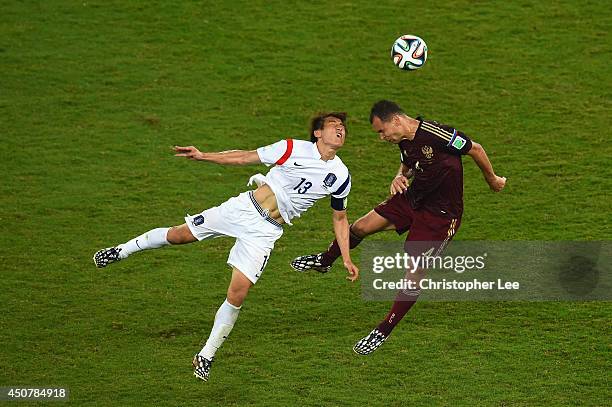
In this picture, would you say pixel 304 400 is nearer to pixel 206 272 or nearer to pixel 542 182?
pixel 206 272

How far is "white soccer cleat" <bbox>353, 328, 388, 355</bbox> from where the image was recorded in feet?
40.7

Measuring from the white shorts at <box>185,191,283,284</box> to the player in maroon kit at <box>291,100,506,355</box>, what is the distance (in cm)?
133

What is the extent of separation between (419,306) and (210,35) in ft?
25.8

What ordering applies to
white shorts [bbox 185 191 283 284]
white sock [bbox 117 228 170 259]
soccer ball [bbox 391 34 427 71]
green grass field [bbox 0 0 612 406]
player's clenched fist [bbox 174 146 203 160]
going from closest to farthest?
player's clenched fist [bbox 174 146 203 160]
white shorts [bbox 185 191 283 284]
white sock [bbox 117 228 170 259]
green grass field [bbox 0 0 612 406]
soccer ball [bbox 391 34 427 71]

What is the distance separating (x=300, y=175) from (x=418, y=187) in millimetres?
1391

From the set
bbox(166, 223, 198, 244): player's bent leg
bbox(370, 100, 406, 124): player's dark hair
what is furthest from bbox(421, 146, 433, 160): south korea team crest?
bbox(166, 223, 198, 244): player's bent leg

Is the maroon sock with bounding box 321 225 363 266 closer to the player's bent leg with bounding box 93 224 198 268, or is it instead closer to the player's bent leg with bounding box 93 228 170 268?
the player's bent leg with bounding box 93 224 198 268

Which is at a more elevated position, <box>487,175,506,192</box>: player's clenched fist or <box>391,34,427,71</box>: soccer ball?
<box>391,34,427,71</box>: soccer ball

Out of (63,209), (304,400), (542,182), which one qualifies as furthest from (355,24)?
(304,400)

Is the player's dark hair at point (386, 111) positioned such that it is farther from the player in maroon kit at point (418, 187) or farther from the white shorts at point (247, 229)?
the white shorts at point (247, 229)

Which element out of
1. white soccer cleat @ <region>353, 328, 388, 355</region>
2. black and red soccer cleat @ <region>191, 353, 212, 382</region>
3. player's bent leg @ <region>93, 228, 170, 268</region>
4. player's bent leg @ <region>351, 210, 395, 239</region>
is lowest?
black and red soccer cleat @ <region>191, 353, 212, 382</region>

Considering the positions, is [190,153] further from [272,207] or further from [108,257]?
[108,257]

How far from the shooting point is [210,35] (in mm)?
20078

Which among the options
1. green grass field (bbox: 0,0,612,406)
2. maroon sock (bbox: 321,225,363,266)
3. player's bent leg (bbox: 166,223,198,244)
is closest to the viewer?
player's bent leg (bbox: 166,223,198,244)
